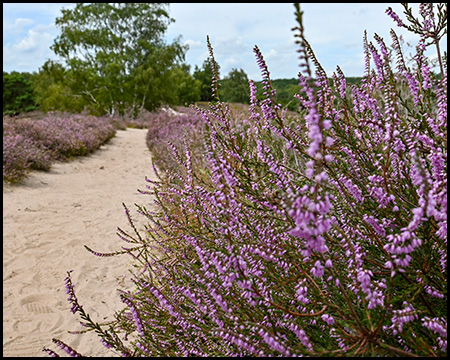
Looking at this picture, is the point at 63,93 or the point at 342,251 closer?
the point at 342,251

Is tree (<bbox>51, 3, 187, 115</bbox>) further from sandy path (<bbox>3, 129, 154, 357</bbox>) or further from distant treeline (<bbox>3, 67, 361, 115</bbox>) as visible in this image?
sandy path (<bbox>3, 129, 154, 357</bbox>)

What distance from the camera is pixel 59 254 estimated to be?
17.8 feet

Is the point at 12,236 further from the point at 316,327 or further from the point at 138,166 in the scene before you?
the point at 138,166

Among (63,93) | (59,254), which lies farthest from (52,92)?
(59,254)

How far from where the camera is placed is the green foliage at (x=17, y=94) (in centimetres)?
4203

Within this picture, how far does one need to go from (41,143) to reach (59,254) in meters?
6.94

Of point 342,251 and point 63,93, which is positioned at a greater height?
point 63,93

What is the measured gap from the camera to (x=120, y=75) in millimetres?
32344

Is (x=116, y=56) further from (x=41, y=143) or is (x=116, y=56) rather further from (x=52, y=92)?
(x=41, y=143)

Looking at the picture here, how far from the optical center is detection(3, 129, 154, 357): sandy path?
3.75m

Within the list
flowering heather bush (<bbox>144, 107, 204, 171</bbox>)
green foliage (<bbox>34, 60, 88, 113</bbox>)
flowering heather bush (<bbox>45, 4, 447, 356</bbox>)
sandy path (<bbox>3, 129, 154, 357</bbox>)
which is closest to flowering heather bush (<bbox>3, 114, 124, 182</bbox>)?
sandy path (<bbox>3, 129, 154, 357</bbox>)

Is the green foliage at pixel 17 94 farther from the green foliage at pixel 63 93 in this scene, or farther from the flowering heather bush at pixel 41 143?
the flowering heather bush at pixel 41 143

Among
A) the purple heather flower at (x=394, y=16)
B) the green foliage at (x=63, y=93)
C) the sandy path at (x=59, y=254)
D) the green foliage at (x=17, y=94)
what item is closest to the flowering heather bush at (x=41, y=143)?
the sandy path at (x=59, y=254)

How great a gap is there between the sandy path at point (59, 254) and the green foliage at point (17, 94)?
38400 millimetres
